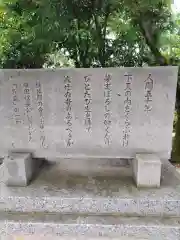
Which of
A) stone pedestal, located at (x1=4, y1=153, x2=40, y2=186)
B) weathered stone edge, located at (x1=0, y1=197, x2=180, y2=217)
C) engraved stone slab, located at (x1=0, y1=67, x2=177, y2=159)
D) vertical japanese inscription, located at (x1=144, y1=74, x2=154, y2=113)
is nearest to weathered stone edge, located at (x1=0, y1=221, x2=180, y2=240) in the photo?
weathered stone edge, located at (x1=0, y1=197, x2=180, y2=217)

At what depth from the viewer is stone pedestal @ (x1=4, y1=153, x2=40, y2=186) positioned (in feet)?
6.75

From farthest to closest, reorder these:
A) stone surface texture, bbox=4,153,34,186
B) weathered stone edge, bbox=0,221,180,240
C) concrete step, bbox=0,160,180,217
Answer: stone surface texture, bbox=4,153,34,186 → concrete step, bbox=0,160,180,217 → weathered stone edge, bbox=0,221,180,240

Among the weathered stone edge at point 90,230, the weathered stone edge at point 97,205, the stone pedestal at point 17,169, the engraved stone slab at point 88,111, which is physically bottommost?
the weathered stone edge at point 90,230

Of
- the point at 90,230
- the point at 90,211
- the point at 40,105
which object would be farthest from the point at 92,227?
the point at 40,105

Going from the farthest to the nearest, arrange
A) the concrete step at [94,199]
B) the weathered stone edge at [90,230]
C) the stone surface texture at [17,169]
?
1. the stone surface texture at [17,169]
2. the concrete step at [94,199]
3. the weathered stone edge at [90,230]

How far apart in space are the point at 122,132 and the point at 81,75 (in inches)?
24.3

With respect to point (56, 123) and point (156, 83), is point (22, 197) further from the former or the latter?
point (156, 83)

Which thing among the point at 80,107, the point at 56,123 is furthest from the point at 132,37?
the point at 56,123

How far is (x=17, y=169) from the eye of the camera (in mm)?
2070

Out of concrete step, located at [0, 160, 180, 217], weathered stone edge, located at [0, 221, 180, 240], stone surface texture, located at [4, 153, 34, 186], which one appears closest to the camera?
weathered stone edge, located at [0, 221, 180, 240]

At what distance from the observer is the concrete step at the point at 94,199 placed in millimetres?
1920

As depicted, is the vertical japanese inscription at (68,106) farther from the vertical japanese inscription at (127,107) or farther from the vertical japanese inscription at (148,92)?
the vertical japanese inscription at (148,92)

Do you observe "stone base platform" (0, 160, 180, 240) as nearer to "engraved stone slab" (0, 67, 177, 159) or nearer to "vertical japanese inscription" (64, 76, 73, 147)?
"engraved stone slab" (0, 67, 177, 159)

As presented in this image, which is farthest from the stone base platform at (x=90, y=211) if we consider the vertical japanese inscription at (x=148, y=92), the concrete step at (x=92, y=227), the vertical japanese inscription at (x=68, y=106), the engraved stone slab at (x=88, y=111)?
the vertical japanese inscription at (x=148, y=92)
